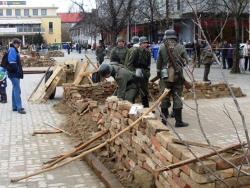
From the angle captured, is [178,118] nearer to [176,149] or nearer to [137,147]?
[137,147]

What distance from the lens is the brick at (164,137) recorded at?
4145 millimetres

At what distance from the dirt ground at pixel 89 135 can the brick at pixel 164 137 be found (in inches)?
21.0

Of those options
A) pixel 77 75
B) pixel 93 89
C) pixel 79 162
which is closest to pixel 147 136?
pixel 79 162

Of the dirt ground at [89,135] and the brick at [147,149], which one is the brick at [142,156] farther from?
the dirt ground at [89,135]

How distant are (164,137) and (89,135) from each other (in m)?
3.03

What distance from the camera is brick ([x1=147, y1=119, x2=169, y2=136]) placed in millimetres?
4434

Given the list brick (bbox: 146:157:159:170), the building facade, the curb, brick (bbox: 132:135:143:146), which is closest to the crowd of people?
the curb

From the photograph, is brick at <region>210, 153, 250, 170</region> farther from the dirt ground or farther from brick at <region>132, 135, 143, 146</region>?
brick at <region>132, 135, 143, 146</region>

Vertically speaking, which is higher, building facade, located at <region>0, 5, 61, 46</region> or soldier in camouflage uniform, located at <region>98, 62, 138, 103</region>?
building facade, located at <region>0, 5, 61, 46</region>

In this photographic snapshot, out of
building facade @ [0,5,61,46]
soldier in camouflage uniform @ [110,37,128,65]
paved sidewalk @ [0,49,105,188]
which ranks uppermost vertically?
building facade @ [0,5,61,46]

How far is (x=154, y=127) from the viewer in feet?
14.7

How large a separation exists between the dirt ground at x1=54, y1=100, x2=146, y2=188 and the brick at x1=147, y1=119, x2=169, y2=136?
50 cm

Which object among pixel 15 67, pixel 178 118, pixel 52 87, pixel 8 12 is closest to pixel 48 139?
pixel 178 118

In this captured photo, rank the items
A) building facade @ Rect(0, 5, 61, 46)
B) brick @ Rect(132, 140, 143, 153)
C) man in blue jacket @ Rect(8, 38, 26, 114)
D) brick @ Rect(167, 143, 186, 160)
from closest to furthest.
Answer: brick @ Rect(167, 143, 186, 160) → brick @ Rect(132, 140, 143, 153) → man in blue jacket @ Rect(8, 38, 26, 114) → building facade @ Rect(0, 5, 61, 46)
